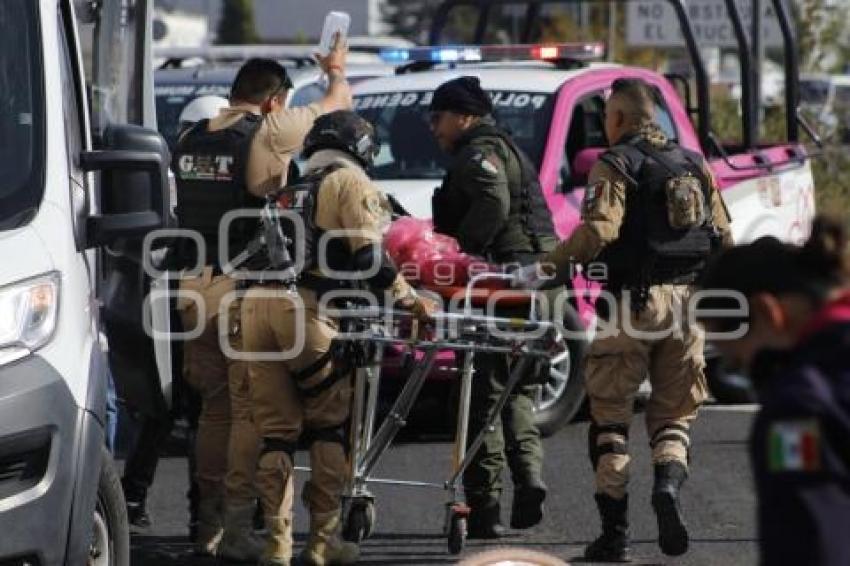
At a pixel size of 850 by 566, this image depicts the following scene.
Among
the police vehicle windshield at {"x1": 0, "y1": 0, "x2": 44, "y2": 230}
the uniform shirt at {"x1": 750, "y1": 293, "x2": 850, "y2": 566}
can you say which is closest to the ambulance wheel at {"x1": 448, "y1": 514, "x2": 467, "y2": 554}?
the police vehicle windshield at {"x1": 0, "y1": 0, "x2": 44, "y2": 230}

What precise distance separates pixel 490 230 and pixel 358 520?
57.0 inches

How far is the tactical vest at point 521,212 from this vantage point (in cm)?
841

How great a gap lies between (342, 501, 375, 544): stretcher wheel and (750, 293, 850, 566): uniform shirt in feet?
14.3

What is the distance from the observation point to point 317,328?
290 inches

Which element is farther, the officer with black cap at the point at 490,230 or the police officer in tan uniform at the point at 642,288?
the officer with black cap at the point at 490,230

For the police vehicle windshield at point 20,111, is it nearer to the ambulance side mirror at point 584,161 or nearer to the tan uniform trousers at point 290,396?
the tan uniform trousers at point 290,396

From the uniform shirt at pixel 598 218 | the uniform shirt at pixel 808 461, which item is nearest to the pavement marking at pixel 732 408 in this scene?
the uniform shirt at pixel 598 218

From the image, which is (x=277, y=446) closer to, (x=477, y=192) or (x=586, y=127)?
(x=477, y=192)

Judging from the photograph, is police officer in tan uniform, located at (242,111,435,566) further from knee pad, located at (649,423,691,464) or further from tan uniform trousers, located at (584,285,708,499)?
knee pad, located at (649,423,691,464)

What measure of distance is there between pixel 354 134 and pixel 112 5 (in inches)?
96.7

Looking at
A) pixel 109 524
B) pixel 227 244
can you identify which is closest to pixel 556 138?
pixel 227 244

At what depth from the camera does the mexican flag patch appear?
125 inches

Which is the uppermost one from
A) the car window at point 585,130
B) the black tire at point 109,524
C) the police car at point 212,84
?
the car window at point 585,130

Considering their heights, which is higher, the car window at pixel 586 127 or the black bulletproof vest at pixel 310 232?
the black bulletproof vest at pixel 310 232
